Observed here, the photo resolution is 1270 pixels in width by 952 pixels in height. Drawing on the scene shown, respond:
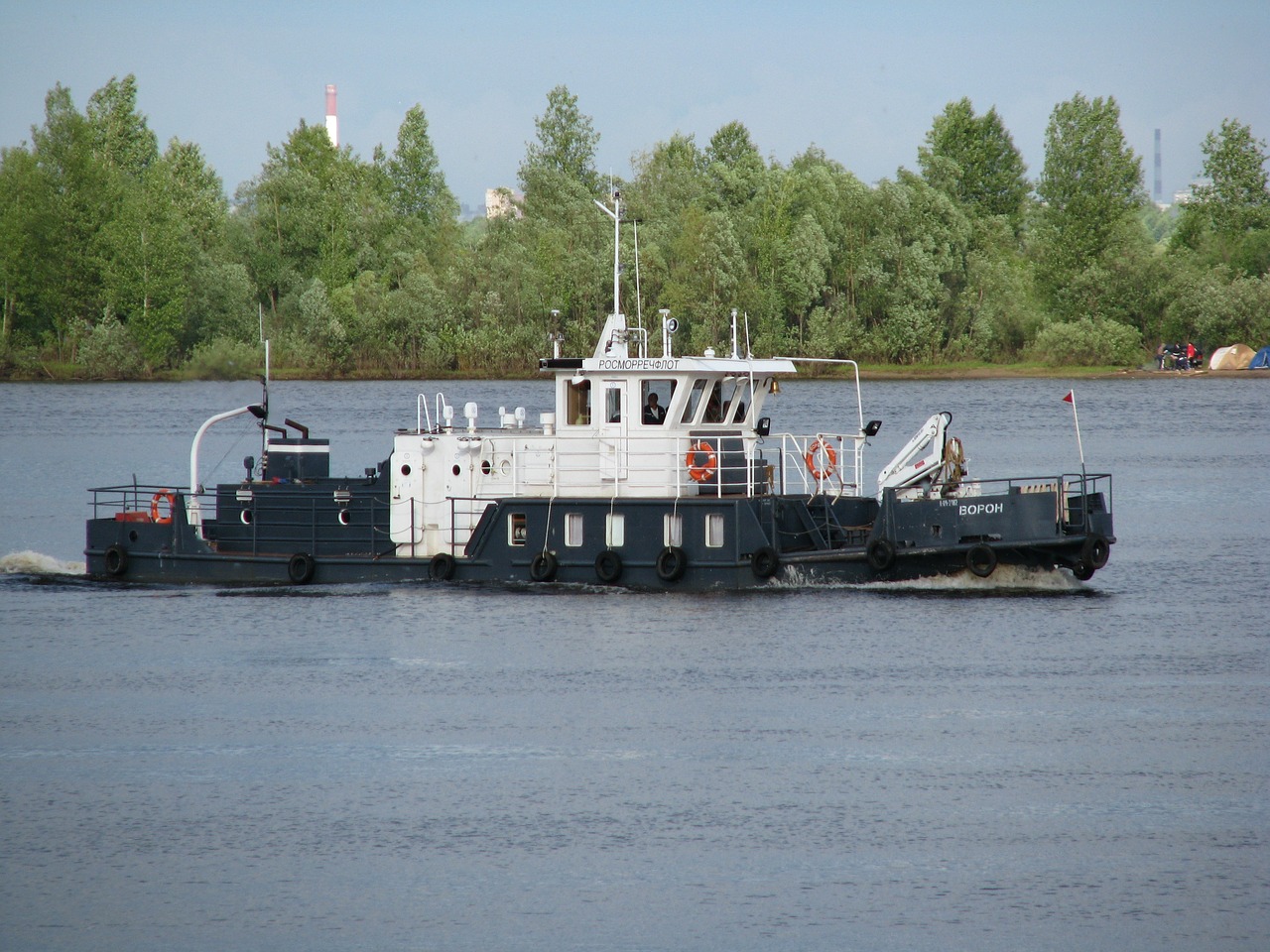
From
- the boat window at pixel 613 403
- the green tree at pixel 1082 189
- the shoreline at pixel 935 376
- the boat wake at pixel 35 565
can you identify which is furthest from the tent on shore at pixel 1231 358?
the boat wake at pixel 35 565

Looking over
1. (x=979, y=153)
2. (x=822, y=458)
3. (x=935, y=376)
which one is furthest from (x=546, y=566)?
(x=979, y=153)

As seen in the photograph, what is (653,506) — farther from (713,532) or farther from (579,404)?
(579,404)

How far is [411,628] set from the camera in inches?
933

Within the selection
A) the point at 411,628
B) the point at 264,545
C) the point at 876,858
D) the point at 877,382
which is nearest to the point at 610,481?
the point at 411,628

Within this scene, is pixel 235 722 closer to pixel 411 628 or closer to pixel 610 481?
pixel 411 628

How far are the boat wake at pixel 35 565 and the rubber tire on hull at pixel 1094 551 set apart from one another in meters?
17.5

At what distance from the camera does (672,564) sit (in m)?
23.7

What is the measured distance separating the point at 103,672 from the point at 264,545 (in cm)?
452

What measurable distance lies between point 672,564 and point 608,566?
37.4 inches

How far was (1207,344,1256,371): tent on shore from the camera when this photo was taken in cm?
8662

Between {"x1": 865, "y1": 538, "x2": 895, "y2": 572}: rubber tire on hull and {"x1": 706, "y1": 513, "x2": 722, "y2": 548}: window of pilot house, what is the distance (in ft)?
7.15

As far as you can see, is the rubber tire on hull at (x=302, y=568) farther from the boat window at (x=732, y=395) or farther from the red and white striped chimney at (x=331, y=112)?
the red and white striped chimney at (x=331, y=112)

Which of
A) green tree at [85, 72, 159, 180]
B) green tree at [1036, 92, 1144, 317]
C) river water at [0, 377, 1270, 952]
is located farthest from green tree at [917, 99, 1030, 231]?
river water at [0, 377, 1270, 952]

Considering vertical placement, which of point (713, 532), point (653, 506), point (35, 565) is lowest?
point (35, 565)
